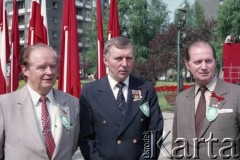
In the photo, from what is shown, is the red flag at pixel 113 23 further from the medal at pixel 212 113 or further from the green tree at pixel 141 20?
the green tree at pixel 141 20

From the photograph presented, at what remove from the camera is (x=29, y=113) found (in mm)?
2814

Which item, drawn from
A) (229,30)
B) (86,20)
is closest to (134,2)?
(229,30)

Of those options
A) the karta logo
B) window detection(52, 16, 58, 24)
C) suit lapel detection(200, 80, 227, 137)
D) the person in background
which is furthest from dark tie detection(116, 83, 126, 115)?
window detection(52, 16, 58, 24)

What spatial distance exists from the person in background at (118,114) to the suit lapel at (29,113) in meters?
0.56

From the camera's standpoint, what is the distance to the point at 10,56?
8102 millimetres

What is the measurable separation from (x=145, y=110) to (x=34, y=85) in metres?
0.99

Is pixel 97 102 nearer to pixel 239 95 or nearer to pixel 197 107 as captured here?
pixel 197 107

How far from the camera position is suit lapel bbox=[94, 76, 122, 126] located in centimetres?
323

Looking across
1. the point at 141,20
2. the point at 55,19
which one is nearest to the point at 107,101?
the point at 141,20

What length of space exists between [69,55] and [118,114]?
3.69m

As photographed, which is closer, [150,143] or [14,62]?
[150,143]

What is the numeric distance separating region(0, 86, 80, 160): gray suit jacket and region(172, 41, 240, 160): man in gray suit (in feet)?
3.11

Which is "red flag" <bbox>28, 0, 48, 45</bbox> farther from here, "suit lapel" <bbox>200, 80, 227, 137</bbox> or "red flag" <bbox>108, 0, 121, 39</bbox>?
"suit lapel" <bbox>200, 80, 227, 137</bbox>

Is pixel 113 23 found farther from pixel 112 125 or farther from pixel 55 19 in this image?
pixel 55 19
